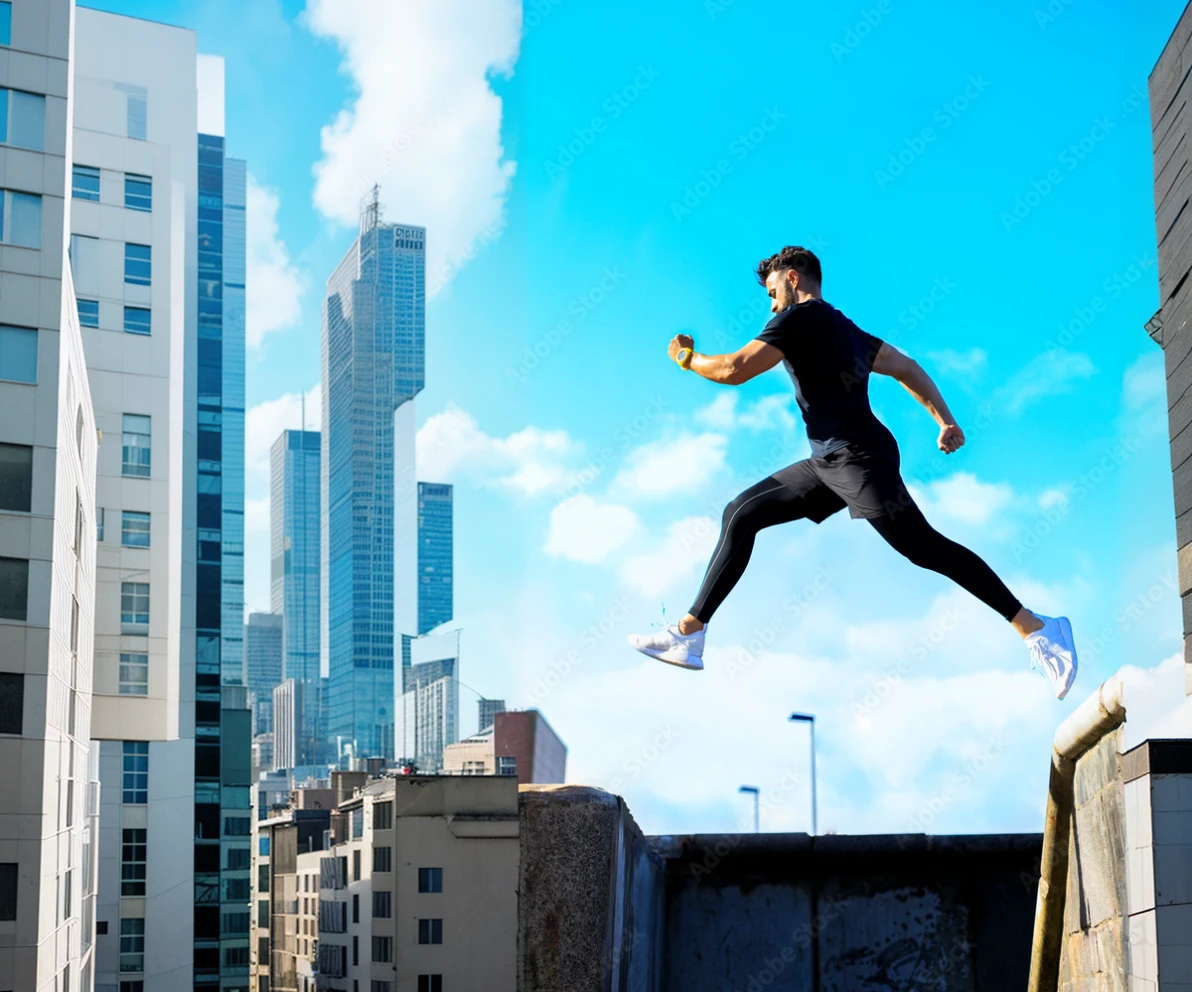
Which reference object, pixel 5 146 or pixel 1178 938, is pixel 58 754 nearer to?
pixel 5 146

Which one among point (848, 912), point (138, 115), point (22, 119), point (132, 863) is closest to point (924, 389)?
point (848, 912)

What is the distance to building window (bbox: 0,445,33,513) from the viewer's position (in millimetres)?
31234

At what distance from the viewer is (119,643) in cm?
5819

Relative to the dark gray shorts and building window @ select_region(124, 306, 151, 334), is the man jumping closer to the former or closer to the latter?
the dark gray shorts

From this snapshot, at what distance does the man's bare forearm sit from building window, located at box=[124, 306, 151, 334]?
60.0 metres

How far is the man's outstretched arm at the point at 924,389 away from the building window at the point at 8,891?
96.9 ft

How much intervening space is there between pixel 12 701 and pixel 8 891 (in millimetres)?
4027

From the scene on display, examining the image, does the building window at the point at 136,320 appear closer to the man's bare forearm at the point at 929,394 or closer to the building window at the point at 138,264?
the building window at the point at 138,264

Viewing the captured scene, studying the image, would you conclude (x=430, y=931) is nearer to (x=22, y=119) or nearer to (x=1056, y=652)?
(x=22, y=119)

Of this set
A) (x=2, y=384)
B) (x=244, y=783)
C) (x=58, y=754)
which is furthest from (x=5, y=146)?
(x=244, y=783)

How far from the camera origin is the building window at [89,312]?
60.6m

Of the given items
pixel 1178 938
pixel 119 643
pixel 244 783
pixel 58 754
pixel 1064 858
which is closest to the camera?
pixel 1178 938

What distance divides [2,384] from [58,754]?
353 inches

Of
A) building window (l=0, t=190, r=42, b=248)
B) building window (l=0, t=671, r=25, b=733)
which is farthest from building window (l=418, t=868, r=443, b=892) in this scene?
building window (l=0, t=190, r=42, b=248)
